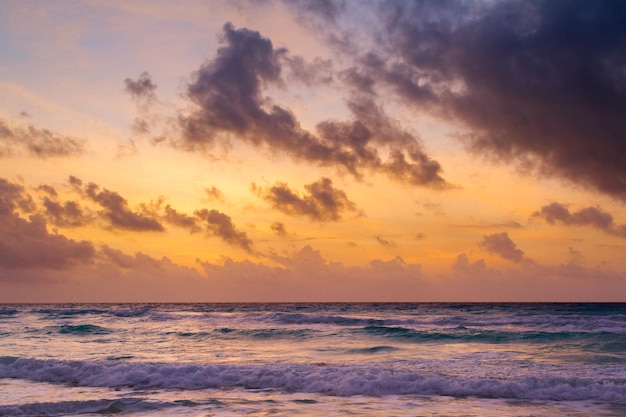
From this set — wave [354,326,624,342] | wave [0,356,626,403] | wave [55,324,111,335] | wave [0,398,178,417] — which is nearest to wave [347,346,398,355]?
wave [354,326,624,342]

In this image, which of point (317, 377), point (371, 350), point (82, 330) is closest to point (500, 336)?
point (371, 350)

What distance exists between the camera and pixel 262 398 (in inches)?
633

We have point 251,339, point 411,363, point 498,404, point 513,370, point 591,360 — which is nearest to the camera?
point 498,404

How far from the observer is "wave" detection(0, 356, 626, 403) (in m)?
16.7

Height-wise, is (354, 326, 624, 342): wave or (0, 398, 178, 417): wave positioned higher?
(354, 326, 624, 342): wave

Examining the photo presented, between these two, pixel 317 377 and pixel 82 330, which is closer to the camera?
pixel 317 377

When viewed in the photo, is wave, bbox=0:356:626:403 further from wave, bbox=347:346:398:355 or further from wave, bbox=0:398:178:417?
wave, bbox=347:346:398:355

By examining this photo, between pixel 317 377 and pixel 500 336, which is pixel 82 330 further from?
pixel 500 336

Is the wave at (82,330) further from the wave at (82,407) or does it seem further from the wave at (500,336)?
the wave at (82,407)

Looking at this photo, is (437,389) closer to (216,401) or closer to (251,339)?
(216,401)

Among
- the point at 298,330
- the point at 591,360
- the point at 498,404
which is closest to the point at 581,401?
the point at 498,404

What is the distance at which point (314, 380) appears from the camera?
18.2m

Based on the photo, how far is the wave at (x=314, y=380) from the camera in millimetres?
16688

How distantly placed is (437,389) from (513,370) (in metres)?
5.34
